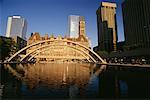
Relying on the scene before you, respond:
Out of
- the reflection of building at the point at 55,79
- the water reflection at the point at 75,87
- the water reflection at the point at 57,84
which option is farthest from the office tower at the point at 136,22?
the water reflection at the point at 75,87

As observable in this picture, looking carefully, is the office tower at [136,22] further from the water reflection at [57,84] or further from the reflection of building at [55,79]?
the water reflection at [57,84]

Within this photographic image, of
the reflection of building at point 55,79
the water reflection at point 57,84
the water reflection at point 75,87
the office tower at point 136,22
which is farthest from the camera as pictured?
the office tower at point 136,22

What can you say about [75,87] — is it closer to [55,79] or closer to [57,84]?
[57,84]

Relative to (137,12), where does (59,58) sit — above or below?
below

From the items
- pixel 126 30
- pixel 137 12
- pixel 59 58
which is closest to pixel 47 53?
pixel 59 58

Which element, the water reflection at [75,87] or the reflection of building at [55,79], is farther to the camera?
the reflection of building at [55,79]

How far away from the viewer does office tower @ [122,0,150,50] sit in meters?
116

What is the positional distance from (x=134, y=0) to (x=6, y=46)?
92644mm

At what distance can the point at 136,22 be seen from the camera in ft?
437

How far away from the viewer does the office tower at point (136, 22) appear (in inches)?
4554

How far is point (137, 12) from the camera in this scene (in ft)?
433

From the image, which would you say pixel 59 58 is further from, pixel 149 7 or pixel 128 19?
pixel 149 7

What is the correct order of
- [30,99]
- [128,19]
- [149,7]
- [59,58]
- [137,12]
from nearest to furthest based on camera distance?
[30,99], [149,7], [137,12], [128,19], [59,58]

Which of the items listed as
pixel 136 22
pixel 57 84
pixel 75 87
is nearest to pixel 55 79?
pixel 57 84
